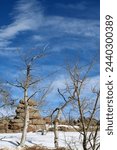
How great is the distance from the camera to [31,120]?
136 ft

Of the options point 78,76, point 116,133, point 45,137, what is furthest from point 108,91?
point 45,137

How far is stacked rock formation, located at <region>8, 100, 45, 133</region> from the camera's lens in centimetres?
4007

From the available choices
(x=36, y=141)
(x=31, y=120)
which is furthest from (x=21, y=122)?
(x=36, y=141)

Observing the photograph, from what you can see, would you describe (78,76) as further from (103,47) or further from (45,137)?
(45,137)

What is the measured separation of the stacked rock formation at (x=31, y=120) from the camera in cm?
4007

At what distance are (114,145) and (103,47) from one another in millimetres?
1544

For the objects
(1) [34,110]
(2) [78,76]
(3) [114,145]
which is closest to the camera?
(3) [114,145]

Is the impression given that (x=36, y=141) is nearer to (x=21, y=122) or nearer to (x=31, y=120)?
(x=21, y=122)

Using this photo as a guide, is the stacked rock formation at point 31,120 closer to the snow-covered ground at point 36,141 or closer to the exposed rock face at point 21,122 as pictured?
the exposed rock face at point 21,122

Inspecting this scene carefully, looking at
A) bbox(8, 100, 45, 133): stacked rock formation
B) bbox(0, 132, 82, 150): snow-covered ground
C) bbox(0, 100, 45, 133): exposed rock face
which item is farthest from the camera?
bbox(0, 100, 45, 133): exposed rock face

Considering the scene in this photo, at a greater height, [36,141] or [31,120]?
[31,120]

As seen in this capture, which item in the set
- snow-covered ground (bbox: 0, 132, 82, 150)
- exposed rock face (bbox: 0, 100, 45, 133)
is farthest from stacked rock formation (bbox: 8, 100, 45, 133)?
snow-covered ground (bbox: 0, 132, 82, 150)

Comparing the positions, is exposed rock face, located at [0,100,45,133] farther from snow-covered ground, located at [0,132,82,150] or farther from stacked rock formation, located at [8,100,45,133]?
snow-covered ground, located at [0,132,82,150]

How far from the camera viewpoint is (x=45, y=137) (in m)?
34.7
